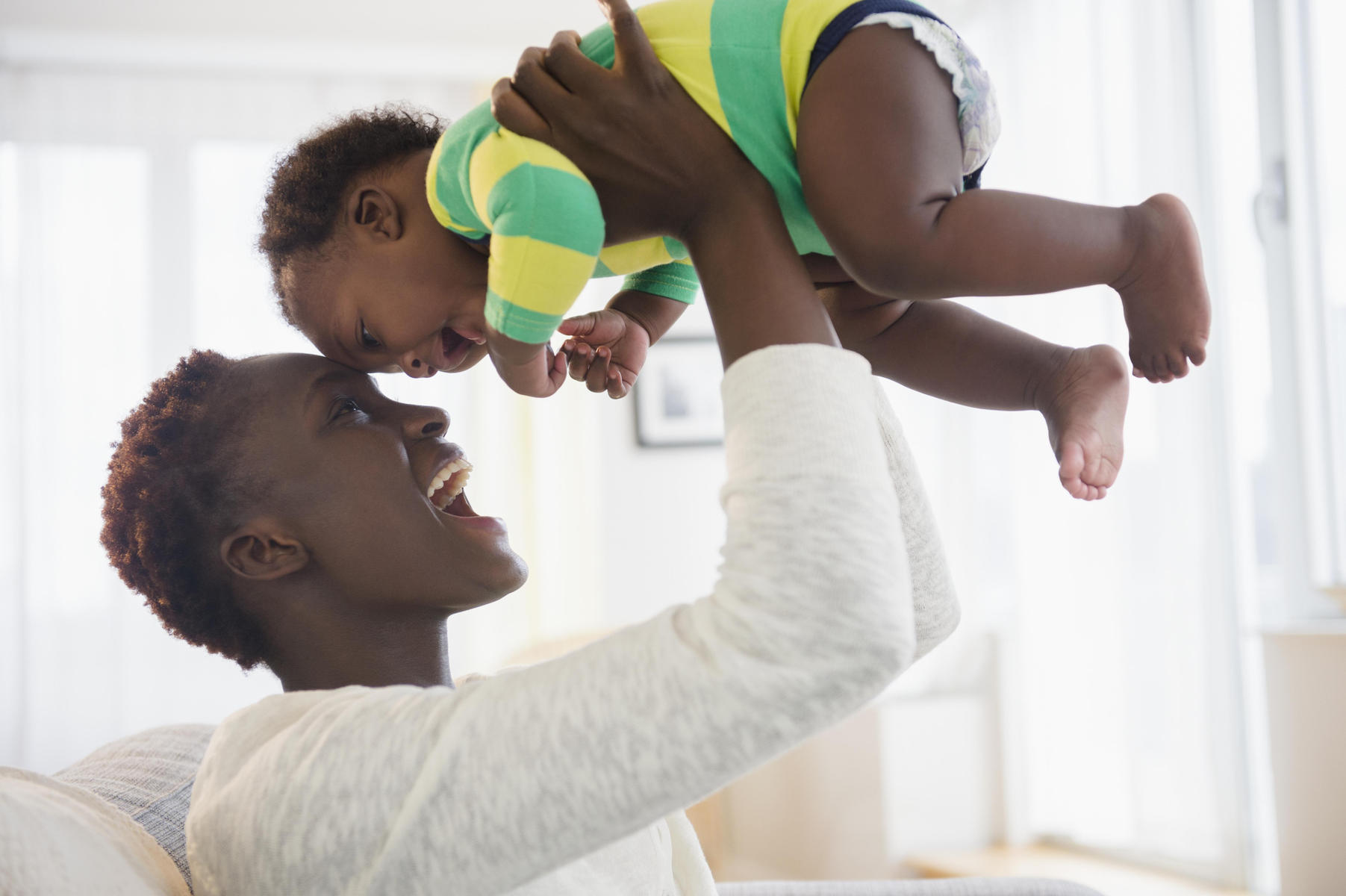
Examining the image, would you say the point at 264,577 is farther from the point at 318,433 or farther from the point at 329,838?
the point at 329,838

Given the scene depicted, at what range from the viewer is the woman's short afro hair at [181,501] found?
109cm

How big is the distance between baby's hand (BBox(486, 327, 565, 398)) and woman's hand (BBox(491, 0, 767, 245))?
0.16 meters

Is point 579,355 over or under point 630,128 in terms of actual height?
under

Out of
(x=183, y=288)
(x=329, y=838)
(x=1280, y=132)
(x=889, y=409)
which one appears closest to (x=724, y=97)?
(x=889, y=409)

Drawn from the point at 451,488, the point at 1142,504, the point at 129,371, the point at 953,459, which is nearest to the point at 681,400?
the point at 953,459

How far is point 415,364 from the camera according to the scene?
1161 mm

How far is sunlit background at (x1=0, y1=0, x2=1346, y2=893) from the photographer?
2.61 m

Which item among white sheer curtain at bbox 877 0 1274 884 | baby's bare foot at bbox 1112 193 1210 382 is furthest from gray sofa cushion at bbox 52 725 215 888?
white sheer curtain at bbox 877 0 1274 884

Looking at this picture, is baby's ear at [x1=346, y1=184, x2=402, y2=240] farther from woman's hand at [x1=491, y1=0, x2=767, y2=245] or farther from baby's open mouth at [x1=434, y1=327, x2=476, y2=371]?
woman's hand at [x1=491, y1=0, x2=767, y2=245]

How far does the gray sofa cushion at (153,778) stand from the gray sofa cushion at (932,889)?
629 millimetres

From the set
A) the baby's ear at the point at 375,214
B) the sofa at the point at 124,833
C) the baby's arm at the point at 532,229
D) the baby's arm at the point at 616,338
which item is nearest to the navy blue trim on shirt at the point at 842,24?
the baby's arm at the point at 532,229

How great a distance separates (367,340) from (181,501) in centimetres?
25

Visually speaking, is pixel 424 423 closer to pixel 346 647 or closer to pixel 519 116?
pixel 346 647

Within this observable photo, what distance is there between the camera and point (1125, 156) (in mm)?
2984
